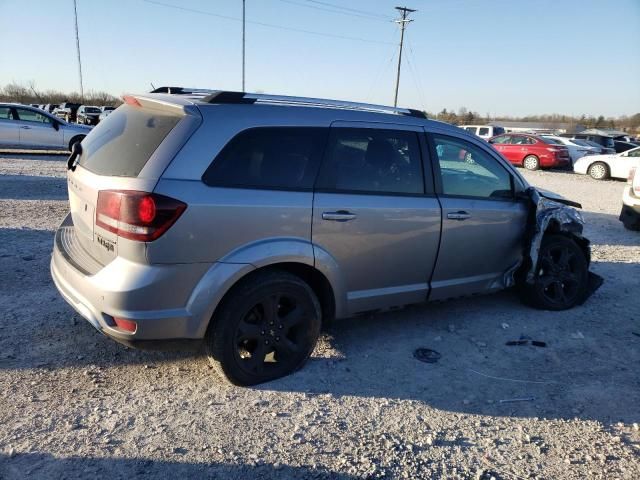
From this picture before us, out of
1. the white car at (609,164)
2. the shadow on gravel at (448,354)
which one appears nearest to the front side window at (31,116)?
the shadow on gravel at (448,354)

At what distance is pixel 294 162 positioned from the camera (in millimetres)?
3408

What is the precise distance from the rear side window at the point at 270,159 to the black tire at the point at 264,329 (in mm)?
618

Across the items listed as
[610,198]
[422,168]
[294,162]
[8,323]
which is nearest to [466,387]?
[422,168]

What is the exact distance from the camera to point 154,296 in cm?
291

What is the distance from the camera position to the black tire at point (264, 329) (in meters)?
3.21

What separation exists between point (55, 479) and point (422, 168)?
3178 mm

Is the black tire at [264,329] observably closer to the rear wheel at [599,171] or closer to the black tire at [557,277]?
the black tire at [557,277]

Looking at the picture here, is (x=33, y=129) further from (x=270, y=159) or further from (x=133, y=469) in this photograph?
(x=133, y=469)

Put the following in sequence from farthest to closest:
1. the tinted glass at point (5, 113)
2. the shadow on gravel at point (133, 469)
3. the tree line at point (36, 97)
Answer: the tree line at point (36, 97)
the tinted glass at point (5, 113)
the shadow on gravel at point (133, 469)

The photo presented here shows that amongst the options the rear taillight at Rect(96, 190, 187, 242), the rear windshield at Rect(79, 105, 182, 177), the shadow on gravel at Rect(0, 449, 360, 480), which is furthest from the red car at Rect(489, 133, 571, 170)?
the shadow on gravel at Rect(0, 449, 360, 480)

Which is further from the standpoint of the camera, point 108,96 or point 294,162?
point 108,96

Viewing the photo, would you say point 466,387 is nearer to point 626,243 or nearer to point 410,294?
point 410,294

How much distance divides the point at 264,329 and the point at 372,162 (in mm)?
1476

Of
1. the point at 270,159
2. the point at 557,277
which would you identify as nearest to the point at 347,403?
the point at 270,159
